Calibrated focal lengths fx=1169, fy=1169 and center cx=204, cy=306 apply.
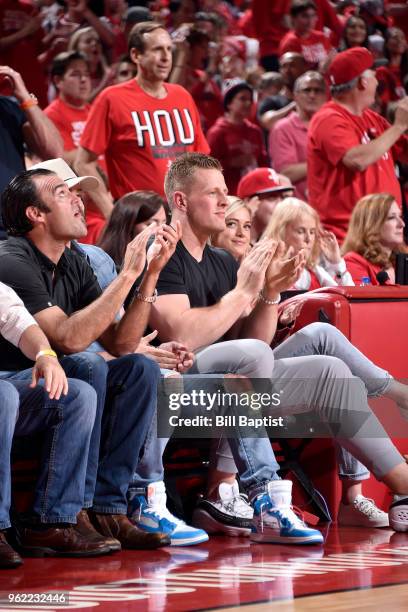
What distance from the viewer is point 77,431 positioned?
144 inches

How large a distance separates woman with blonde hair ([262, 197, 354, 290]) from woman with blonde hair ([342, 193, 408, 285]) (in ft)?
0.53

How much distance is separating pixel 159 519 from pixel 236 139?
4.65 m

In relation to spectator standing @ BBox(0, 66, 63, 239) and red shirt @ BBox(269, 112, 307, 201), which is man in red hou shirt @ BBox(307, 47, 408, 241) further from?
spectator standing @ BBox(0, 66, 63, 239)

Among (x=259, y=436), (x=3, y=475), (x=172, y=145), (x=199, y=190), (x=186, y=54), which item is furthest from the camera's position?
(x=186, y=54)

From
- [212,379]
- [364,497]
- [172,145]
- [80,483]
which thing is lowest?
[364,497]

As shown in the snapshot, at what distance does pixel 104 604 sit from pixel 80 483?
799 millimetres

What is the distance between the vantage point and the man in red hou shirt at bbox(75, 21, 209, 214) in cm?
626

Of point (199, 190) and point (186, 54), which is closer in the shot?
point (199, 190)

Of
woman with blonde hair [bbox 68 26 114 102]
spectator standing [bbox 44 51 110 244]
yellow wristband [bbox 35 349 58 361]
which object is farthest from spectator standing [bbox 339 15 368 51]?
yellow wristband [bbox 35 349 58 361]

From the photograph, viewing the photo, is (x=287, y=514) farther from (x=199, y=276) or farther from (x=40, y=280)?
(x=40, y=280)

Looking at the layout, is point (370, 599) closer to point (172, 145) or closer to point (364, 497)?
point (364, 497)

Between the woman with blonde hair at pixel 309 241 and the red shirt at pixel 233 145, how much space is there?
223cm

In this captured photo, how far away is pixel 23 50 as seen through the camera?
8.80 meters

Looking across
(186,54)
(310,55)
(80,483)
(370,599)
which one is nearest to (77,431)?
(80,483)
